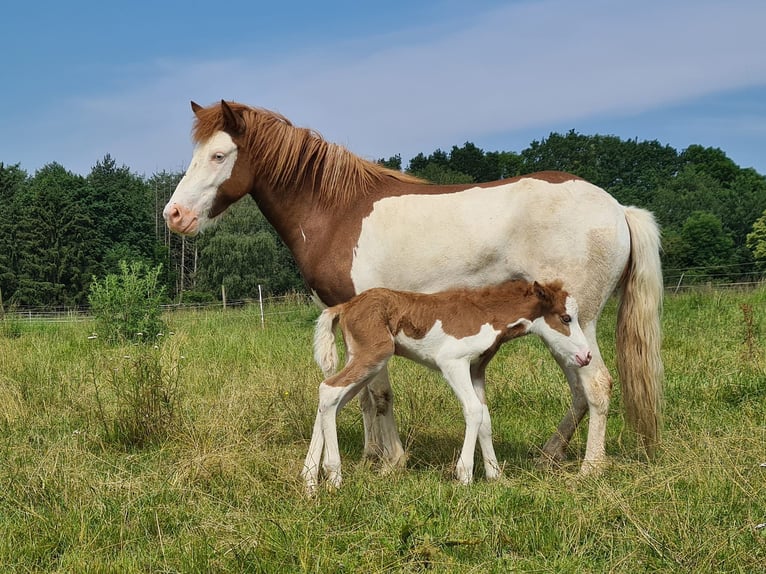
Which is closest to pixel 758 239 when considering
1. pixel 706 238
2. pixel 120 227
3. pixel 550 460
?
pixel 706 238

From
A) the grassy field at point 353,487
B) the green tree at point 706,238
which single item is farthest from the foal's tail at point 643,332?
the green tree at point 706,238

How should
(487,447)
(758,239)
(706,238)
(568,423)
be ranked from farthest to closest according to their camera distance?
(758,239) → (706,238) → (568,423) → (487,447)

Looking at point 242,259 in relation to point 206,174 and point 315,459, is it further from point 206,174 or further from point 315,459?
point 315,459

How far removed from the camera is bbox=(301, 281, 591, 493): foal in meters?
4.50

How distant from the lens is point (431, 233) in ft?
15.8

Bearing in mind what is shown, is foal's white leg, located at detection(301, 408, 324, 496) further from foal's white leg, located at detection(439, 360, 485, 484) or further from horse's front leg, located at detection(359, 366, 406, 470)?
foal's white leg, located at detection(439, 360, 485, 484)

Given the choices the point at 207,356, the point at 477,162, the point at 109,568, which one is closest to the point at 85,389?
the point at 207,356

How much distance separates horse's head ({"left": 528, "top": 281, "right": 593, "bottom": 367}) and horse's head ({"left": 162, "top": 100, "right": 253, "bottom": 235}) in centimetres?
223

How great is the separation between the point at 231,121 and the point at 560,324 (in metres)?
2.70

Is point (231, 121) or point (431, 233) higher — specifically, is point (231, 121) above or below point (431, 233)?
above

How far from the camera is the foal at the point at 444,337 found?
4.50m

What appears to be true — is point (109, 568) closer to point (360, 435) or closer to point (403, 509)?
point (403, 509)

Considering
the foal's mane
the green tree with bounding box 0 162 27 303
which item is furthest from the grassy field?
the green tree with bounding box 0 162 27 303

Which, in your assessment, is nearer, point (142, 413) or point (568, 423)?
point (142, 413)
